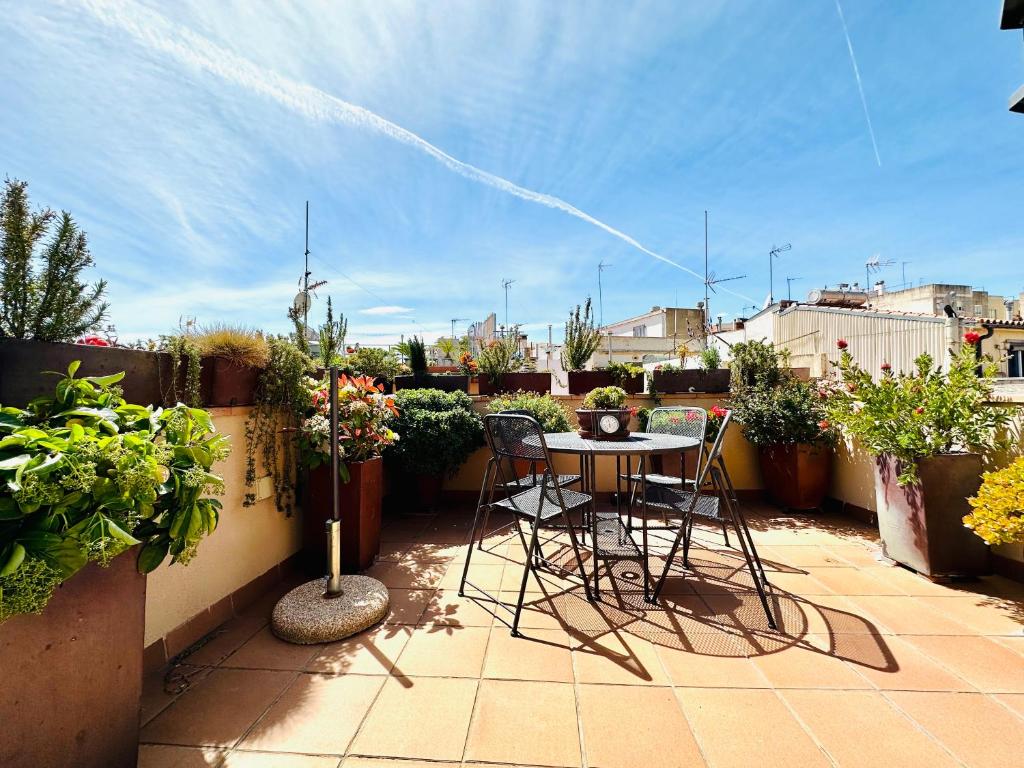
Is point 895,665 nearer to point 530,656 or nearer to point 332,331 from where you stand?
point 530,656

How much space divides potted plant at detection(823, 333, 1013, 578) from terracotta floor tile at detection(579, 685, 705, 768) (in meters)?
2.03

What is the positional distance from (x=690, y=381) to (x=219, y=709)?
4.18 m

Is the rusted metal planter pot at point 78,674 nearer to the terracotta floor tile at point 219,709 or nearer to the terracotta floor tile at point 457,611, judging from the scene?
the terracotta floor tile at point 219,709

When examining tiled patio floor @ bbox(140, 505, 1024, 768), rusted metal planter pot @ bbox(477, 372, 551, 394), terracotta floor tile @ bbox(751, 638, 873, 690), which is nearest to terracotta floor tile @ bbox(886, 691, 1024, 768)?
tiled patio floor @ bbox(140, 505, 1024, 768)

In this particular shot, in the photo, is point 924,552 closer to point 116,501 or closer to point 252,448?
point 116,501

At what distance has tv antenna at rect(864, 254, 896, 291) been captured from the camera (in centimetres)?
1549

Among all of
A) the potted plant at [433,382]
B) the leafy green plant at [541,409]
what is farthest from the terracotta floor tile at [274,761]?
the potted plant at [433,382]

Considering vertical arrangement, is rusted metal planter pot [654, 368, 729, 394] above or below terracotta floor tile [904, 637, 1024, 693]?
above

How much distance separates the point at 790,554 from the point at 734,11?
451 cm

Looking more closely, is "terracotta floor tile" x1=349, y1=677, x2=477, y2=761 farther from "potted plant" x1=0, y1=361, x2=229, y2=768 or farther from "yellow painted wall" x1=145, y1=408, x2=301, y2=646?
"yellow painted wall" x1=145, y1=408, x2=301, y2=646

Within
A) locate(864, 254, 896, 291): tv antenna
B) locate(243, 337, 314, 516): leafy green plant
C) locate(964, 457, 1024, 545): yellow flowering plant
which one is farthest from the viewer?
locate(864, 254, 896, 291): tv antenna

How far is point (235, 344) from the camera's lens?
205cm

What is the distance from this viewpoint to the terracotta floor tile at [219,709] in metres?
1.31

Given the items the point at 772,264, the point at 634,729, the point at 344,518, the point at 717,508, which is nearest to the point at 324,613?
the point at 344,518
